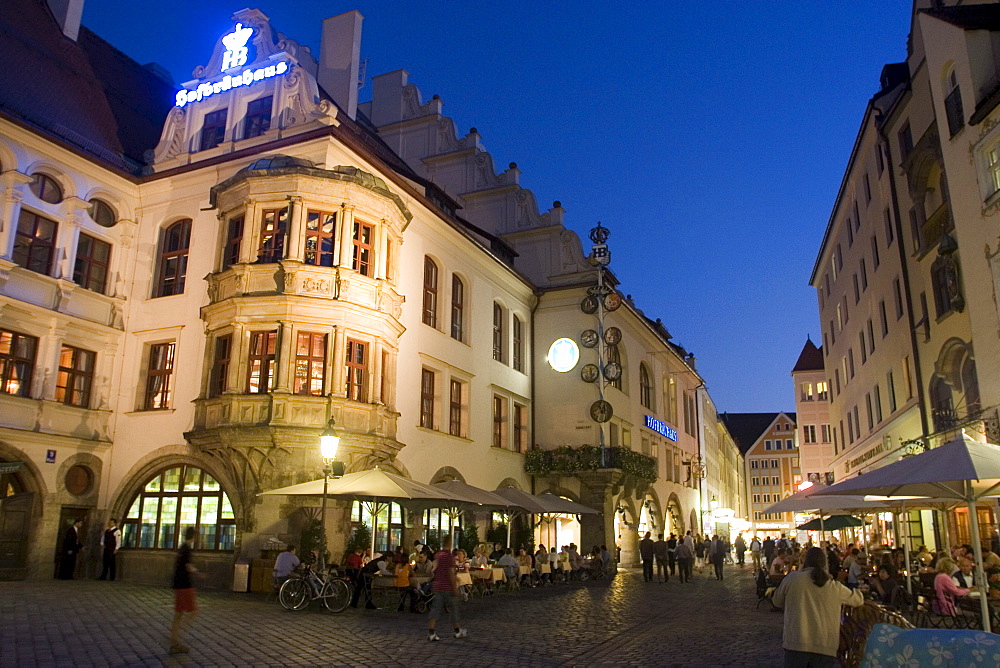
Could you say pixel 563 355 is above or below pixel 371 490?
above

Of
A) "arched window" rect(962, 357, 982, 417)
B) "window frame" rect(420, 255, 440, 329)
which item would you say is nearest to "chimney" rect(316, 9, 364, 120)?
"window frame" rect(420, 255, 440, 329)

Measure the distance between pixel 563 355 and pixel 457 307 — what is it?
7.09m

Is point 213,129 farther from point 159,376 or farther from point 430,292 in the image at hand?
point 430,292

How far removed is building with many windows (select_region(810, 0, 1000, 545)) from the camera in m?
20.5

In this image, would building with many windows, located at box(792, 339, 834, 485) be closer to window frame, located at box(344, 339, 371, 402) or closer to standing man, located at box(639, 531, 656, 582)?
standing man, located at box(639, 531, 656, 582)

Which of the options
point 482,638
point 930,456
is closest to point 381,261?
point 482,638

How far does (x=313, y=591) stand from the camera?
1697 cm

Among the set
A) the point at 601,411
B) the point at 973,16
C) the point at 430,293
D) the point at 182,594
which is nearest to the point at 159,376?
the point at 430,293

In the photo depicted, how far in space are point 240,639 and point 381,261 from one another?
42.1 feet

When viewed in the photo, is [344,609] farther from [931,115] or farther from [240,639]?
[931,115]

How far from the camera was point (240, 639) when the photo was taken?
12625 millimetres

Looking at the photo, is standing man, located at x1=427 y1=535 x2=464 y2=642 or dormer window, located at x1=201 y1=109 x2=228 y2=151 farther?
dormer window, located at x1=201 y1=109 x2=228 y2=151

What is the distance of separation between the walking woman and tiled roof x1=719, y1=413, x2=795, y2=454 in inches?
4529

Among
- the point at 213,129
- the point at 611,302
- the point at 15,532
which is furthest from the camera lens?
the point at 611,302
